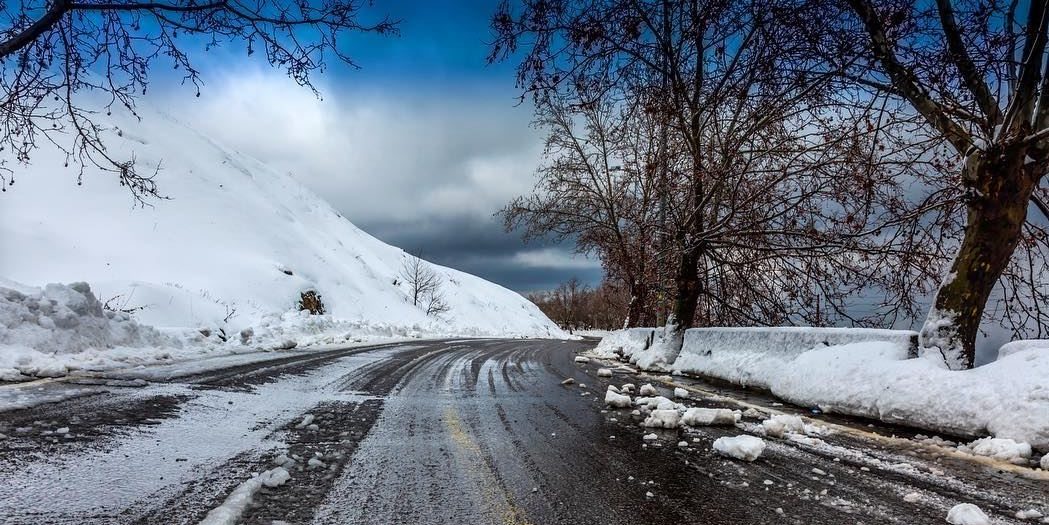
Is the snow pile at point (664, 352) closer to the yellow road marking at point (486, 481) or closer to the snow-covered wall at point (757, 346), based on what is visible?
the snow-covered wall at point (757, 346)

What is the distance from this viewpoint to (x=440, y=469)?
2787 mm

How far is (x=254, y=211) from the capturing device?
45.0 metres

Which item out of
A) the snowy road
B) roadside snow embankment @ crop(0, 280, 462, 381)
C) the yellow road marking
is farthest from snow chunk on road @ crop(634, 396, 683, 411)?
roadside snow embankment @ crop(0, 280, 462, 381)

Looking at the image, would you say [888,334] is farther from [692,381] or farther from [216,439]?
[216,439]

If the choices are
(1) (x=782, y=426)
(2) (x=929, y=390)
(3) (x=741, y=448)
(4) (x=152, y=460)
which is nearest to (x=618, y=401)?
(1) (x=782, y=426)

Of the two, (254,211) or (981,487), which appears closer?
(981,487)

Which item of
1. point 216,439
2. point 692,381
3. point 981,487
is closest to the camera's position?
point 981,487

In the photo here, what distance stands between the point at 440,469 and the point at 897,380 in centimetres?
428

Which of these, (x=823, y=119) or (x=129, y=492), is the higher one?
(x=823, y=119)

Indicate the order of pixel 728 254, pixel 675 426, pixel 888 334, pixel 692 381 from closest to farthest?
pixel 675 426 < pixel 888 334 < pixel 692 381 < pixel 728 254

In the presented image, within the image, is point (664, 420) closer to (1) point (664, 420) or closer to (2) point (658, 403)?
(1) point (664, 420)

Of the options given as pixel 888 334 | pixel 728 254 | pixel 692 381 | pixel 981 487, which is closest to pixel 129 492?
pixel 981 487

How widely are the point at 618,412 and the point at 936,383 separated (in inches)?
108

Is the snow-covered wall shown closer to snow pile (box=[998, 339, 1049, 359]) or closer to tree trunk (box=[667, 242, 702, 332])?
snow pile (box=[998, 339, 1049, 359])
